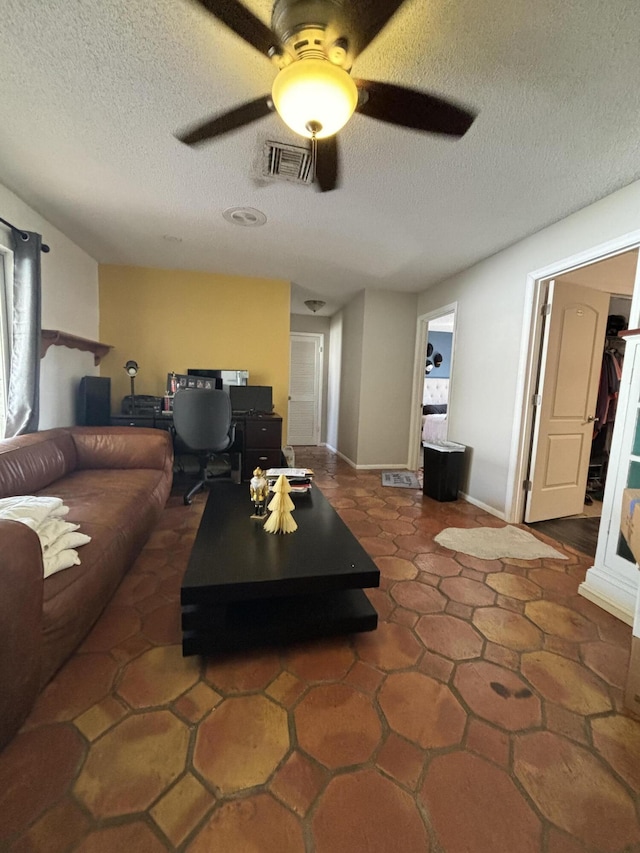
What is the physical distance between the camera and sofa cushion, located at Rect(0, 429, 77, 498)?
1.83m

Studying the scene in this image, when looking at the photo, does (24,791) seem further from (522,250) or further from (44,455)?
(522,250)

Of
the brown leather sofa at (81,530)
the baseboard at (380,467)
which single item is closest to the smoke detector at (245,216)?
the brown leather sofa at (81,530)

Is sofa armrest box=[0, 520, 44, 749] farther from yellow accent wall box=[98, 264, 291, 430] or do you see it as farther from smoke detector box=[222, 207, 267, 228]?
yellow accent wall box=[98, 264, 291, 430]

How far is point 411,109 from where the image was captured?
143 cm

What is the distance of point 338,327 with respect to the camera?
18.1ft

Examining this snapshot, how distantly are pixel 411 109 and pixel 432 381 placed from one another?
5422 mm

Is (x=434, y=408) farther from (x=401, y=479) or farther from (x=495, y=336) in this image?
(x=495, y=336)

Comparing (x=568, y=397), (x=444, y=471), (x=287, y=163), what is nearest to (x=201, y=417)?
(x=287, y=163)

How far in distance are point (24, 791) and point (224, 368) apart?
3.67m

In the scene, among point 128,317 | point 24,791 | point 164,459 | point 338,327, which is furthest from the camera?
point 338,327

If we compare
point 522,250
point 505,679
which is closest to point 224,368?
point 522,250

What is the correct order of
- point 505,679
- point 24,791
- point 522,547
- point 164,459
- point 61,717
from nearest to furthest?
point 24,791 → point 61,717 → point 505,679 → point 522,547 → point 164,459

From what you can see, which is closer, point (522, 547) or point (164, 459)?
point (522, 547)

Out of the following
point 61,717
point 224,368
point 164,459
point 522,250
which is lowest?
point 61,717
